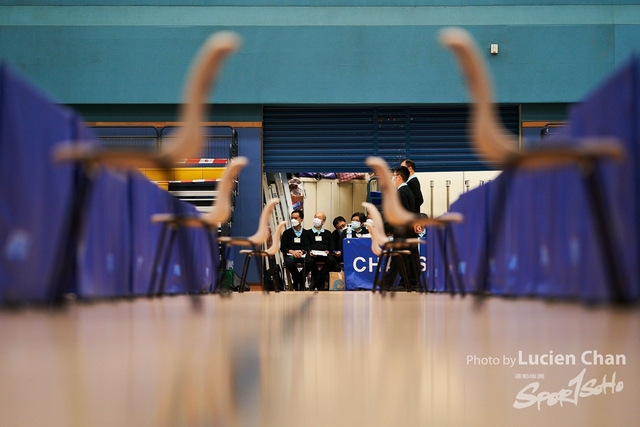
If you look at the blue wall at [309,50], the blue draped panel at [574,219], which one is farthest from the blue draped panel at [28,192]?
the blue wall at [309,50]

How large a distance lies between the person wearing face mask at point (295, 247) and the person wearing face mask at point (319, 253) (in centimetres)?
10

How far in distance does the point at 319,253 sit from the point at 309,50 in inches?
127

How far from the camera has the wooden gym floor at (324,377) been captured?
2.86ft

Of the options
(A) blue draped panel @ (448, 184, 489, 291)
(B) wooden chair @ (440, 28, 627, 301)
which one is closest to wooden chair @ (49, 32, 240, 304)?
(B) wooden chair @ (440, 28, 627, 301)

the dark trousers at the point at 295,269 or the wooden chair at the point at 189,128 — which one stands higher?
the wooden chair at the point at 189,128

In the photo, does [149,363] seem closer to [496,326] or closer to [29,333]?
[29,333]

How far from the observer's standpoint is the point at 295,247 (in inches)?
438

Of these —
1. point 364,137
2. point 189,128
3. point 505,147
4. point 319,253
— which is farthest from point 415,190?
point 505,147

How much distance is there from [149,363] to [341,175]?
14329 millimetres

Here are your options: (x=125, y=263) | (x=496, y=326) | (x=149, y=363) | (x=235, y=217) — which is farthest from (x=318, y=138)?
(x=149, y=363)

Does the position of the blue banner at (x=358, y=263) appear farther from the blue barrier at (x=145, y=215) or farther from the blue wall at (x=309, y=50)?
the blue barrier at (x=145, y=215)

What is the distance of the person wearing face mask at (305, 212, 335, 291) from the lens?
11016 mm

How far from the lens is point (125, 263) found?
4852 millimetres

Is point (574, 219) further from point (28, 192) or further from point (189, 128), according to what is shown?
point (28, 192)
